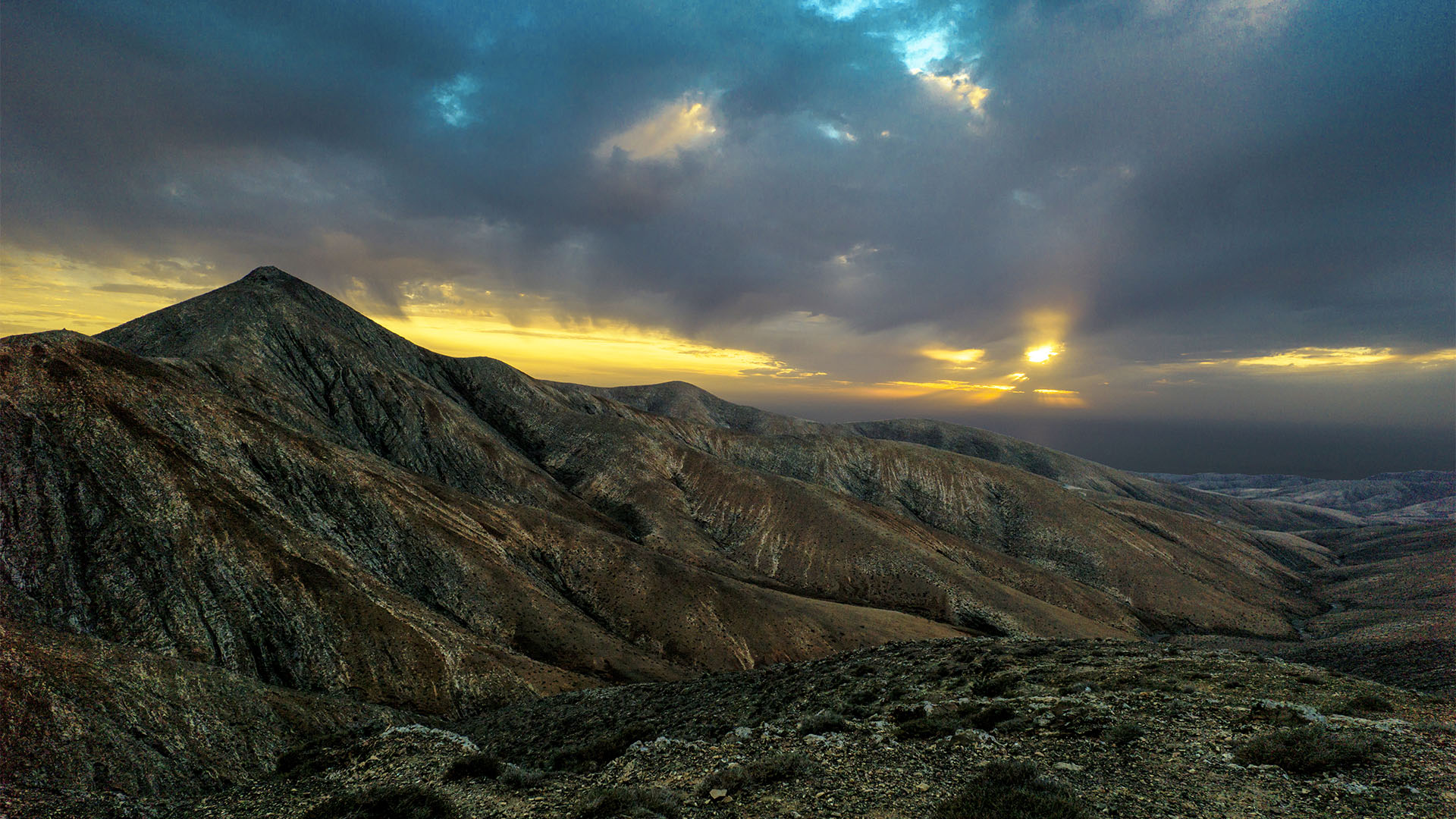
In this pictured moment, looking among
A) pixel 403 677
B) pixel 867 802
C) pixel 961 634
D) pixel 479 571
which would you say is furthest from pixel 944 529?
pixel 867 802

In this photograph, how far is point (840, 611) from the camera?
63781 mm

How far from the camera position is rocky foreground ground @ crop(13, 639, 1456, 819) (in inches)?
413

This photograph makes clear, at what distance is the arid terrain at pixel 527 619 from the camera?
572 inches

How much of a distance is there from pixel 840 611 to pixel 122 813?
196 feet

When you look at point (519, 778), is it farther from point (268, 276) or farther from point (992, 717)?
point (268, 276)

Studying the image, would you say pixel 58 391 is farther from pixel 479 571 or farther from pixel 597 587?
pixel 597 587

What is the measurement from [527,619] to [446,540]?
42.9ft

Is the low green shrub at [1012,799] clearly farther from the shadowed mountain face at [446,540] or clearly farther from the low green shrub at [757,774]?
the shadowed mountain face at [446,540]

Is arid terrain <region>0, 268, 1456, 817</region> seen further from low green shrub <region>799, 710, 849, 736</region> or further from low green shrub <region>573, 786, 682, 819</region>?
low green shrub <region>573, 786, 682, 819</region>

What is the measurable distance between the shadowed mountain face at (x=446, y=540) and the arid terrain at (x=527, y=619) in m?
0.33

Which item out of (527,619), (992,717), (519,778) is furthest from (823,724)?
(527,619)

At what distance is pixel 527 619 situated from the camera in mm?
50594

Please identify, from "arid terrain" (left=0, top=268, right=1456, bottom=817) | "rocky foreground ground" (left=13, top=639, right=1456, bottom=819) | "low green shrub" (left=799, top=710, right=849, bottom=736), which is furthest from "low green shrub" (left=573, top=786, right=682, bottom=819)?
"low green shrub" (left=799, top=710, right=849, bottom=736)

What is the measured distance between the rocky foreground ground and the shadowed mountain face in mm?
14786
